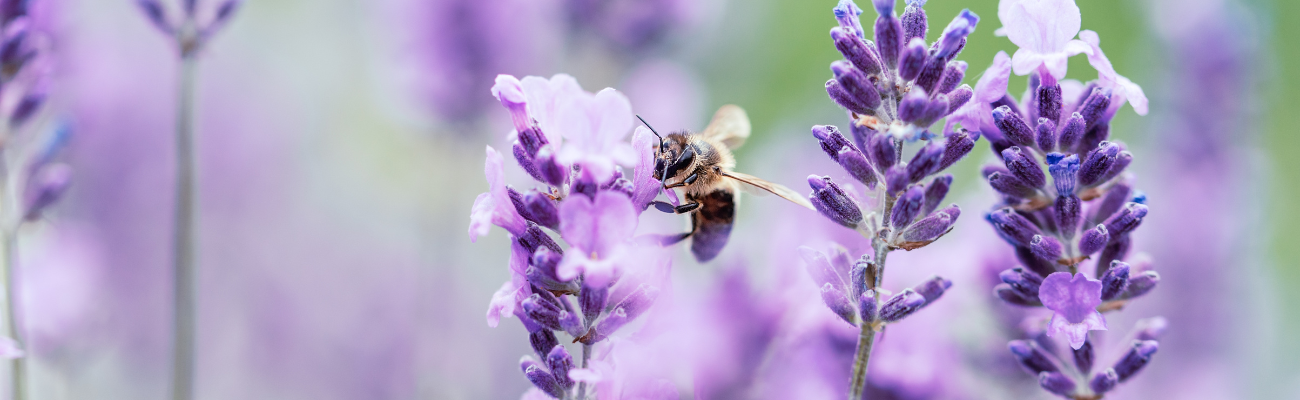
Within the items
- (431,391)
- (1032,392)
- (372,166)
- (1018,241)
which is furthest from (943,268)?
(372,166)

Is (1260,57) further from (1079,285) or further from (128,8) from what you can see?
(128,8)

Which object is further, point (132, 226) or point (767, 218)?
point (132, 226)

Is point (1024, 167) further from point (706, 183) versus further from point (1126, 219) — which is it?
point (706, 183)

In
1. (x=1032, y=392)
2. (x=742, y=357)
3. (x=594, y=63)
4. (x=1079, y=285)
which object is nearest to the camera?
(x=1079, y=285)

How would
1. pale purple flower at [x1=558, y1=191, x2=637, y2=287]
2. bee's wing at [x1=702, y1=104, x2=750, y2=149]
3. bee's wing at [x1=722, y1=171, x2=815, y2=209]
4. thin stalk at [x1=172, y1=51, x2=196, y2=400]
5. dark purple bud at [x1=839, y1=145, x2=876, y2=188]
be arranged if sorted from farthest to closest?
bee's wing at [x1=702, y1=104, x2=750, y2=149], bee's wing at [x1=722, y1=171, x2=815, y2=209], thin stalk at [x1=172, y1=51, x2=196, y2=400], dark purple bud at [x1=839, y1=145, x2=876, y2=188], pale purple flower at [x1=558, y1=191, x2=637, y2=287]

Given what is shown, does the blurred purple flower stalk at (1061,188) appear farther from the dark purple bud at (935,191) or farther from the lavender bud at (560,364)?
the lavender bud at (560,364)

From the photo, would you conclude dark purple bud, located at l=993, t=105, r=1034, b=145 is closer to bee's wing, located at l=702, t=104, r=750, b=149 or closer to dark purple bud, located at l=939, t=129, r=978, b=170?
dark purple bud, located at l=939, t=129, r=978, b=170

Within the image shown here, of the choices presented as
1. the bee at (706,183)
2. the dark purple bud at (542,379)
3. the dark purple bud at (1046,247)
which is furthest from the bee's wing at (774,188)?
the dark purple bud at (542,379)

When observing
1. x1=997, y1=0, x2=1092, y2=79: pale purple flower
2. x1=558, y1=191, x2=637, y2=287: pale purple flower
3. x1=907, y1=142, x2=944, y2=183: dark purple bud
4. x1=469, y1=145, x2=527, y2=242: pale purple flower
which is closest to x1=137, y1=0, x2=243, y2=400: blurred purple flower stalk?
x1=469, y1=145, x2=527, y2=242: pale purple flower
